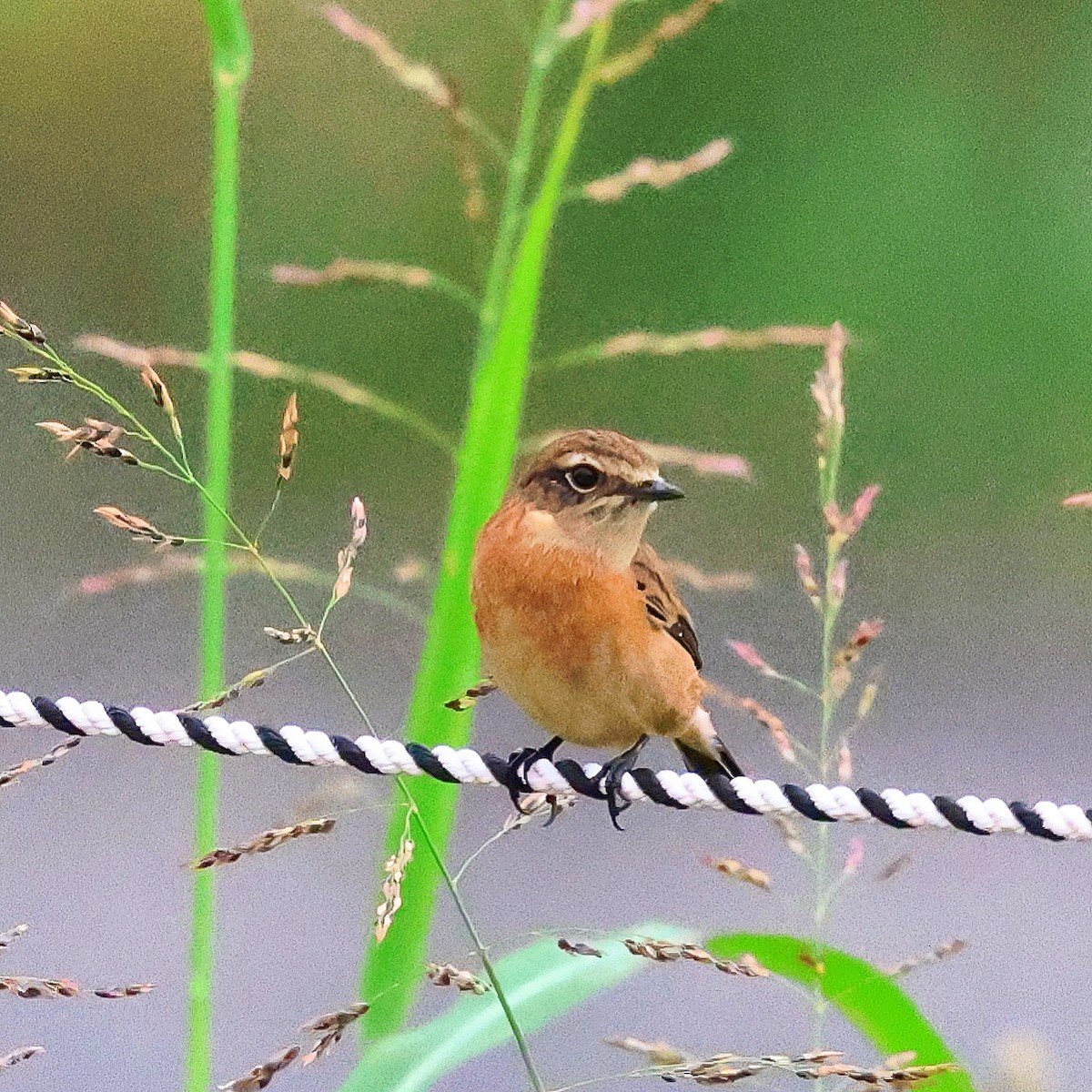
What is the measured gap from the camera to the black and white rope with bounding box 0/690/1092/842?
0.54 m

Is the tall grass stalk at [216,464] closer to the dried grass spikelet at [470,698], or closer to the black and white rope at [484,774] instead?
the dried grass spikelet at [470,698]

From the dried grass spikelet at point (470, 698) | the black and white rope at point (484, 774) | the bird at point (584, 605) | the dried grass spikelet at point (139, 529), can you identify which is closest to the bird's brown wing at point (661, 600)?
Answer: the bird at point (584, 605)

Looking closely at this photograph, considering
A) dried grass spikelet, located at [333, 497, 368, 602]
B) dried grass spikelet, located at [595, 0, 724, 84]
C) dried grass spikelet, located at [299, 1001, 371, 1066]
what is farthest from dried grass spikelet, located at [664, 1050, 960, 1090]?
dried grass spikelet, located at [595, 0, 724, 84]

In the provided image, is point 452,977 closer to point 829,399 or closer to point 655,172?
point 829,399

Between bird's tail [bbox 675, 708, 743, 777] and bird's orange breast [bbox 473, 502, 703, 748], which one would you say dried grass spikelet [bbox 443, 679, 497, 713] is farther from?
bird's tail [bbox 675, 708, 743, 777]

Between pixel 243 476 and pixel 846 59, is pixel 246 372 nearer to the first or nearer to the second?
pixel 243 476

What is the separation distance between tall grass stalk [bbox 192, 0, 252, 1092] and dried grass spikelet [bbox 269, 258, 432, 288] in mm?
54

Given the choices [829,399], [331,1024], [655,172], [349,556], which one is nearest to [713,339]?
[655,172]

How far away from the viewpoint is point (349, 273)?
1.02m

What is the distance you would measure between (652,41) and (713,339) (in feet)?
0.68

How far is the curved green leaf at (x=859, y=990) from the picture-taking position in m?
0.78

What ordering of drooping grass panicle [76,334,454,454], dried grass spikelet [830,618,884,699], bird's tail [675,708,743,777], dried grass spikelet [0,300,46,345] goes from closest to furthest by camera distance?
dried grass spikelet [0,300,46,345], dried grass spikelet [830,618,884,699], bird's tail [675,708,743,777], drooping grass panicle [76,334,454,454]

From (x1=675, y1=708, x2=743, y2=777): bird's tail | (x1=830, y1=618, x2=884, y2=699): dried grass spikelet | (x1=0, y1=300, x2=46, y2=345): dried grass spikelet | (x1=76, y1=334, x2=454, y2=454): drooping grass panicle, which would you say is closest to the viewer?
(x1=0, y1=300, x2=46, y2=345): dried grass spikelet

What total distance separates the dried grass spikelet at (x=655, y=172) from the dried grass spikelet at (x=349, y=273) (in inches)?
5.6
